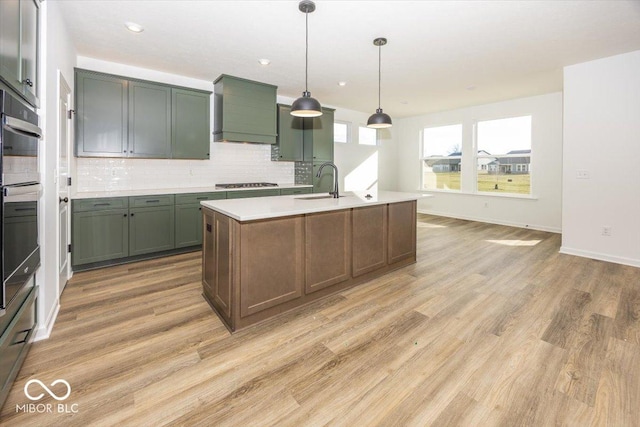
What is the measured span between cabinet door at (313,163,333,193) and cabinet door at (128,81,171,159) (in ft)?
8.75

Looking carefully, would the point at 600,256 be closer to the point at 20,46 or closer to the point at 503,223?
the point at 503,223

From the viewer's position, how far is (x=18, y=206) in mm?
1579

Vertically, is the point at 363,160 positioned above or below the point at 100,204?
above

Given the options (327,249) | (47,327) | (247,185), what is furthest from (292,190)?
(47,327)

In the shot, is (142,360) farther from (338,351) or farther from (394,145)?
(394,145)

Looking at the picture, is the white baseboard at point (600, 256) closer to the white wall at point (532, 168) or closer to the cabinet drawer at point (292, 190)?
the white wall at point (532, 168)

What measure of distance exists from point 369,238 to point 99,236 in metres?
3.20

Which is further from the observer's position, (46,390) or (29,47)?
(29,47)

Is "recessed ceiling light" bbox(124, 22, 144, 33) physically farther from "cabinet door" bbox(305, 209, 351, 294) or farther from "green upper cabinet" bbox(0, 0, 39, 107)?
"cabinet door" bbox(305, 209, 351, 294)

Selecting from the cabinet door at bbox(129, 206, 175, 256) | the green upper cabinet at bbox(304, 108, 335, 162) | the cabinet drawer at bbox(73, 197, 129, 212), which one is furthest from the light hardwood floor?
the green upper cabinet at bbox(304, 108, 335, 162)

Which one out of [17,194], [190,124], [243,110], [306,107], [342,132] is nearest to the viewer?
[17,194]

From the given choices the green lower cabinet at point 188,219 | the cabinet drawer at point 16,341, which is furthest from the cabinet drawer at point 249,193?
the cabinet drawer at point 16,341

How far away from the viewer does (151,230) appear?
4016 millimetres

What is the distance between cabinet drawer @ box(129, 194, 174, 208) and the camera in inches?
152
